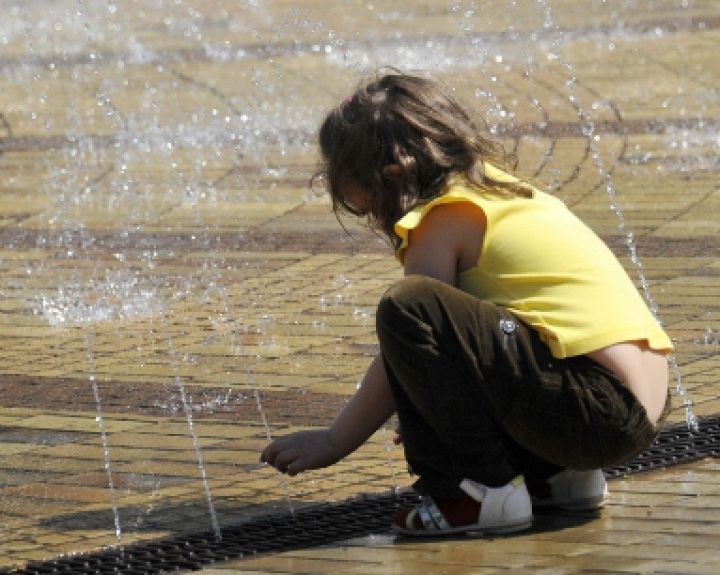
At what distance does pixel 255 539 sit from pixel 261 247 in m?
3.58

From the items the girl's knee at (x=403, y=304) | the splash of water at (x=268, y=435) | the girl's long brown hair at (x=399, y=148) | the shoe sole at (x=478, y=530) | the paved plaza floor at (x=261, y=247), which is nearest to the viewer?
the girl's knee at (x=403, y=304)

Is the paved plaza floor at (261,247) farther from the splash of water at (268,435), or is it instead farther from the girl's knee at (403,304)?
the girl's knee at (403,304)

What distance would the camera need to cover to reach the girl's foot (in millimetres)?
3678

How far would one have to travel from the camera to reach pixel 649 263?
21.7 ft

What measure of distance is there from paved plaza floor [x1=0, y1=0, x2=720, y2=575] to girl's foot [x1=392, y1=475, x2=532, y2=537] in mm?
47

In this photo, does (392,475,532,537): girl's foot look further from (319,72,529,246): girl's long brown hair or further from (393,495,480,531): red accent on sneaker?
(319,72,529,246): girl's long brown hair

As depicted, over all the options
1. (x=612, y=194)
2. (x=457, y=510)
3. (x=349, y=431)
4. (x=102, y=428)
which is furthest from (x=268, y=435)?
(x=612, y=194)

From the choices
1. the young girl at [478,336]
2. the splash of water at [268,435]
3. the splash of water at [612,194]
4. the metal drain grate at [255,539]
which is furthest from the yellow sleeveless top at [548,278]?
the splash of water at [612,194]

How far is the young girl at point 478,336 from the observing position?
3629 mm

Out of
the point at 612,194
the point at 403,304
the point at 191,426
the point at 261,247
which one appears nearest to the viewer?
the point at 403,304

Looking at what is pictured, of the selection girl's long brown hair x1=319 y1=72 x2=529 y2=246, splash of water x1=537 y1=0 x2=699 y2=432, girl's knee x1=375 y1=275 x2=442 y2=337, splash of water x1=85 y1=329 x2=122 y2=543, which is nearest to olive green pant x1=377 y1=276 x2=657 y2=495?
girl's knee x1=375 y1=275 x2=442 y2=337

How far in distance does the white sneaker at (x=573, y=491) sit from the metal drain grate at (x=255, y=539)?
0.33m

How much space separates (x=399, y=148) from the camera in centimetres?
379

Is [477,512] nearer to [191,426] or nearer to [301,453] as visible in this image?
[301,453]
